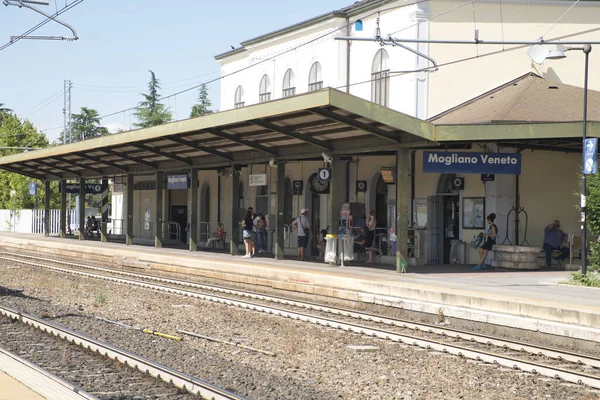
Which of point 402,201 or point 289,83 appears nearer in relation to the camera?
point 402,201

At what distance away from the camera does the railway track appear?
9.64 metres

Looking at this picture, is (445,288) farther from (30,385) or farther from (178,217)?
(178,217)

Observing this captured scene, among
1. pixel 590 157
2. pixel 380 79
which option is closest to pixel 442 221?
pixel 380 79

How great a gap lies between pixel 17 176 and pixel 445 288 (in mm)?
45348

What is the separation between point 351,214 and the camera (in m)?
25.8

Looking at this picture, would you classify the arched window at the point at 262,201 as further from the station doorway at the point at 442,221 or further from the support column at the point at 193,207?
the station doorway at the point at 442,221

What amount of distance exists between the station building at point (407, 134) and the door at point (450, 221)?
40 millimetres

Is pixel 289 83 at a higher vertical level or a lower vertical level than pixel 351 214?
higher

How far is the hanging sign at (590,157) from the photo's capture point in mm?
17031

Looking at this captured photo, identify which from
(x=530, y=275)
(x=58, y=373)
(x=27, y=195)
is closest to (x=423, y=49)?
(x=530, y=275)

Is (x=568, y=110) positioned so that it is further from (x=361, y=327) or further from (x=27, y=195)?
(x=27, y=195)

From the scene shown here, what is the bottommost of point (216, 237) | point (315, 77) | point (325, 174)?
point (216, 237)

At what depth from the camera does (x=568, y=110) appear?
2170 cm

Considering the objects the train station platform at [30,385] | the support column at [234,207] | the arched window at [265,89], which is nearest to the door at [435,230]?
the support column at [234,207]
